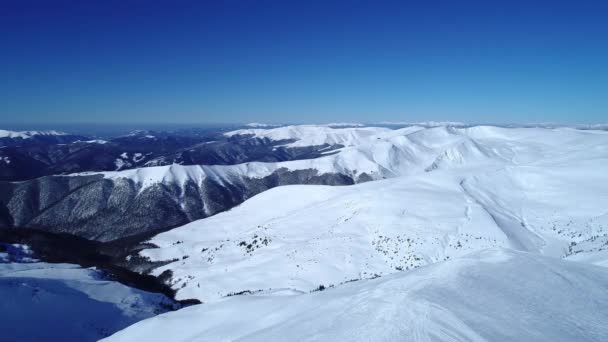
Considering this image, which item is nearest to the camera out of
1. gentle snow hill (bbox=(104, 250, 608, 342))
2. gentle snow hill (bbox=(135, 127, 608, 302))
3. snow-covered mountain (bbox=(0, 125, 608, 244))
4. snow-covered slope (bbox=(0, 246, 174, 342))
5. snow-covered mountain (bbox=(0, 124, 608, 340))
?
gentle snow hill (bbox=(104, 250, 608, 342))

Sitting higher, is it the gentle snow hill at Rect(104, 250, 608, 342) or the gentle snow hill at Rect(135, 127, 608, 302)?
the gentle snow hill at Rect(104, 250, 608, 342)

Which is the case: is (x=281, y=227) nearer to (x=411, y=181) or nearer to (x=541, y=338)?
(x=411, y=181)

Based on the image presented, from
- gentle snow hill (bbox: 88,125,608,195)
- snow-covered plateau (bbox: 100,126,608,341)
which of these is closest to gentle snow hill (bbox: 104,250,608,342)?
snow-covered plateau (bbox: 100,126,608,341)

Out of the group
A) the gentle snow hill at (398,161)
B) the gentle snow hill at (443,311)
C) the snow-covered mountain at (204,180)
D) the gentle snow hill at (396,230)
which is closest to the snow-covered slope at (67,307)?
the gentle snow hill at (396,230)

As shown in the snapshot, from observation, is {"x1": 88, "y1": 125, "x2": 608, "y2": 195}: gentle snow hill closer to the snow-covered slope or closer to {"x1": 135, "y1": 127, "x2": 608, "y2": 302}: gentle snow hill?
{"x1": 135, "y1": 127, "x2": 608, "y2": 302}: gentle snow hill

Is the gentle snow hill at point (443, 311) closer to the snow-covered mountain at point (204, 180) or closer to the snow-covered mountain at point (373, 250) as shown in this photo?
the snow-covered mountain at point (373, 250)

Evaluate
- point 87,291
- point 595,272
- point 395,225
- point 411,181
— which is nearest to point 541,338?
point 595,272

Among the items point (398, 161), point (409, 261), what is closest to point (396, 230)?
point (409, 261)
